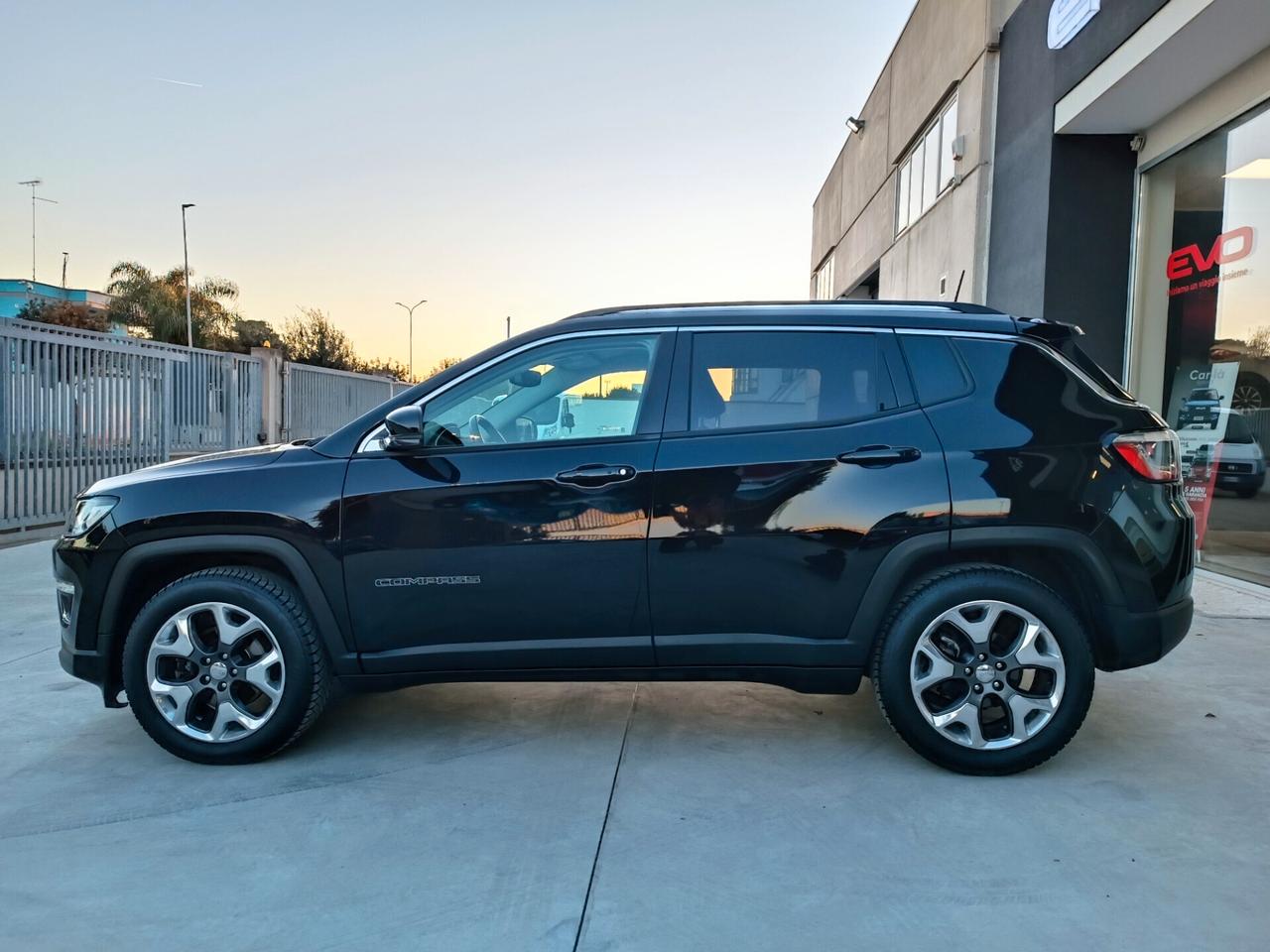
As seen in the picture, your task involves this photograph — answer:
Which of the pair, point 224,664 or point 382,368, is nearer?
point 224,664

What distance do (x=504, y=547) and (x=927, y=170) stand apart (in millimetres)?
13708

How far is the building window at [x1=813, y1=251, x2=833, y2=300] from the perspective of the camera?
27.0 metres

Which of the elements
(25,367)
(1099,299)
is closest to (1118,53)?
(1099,299)

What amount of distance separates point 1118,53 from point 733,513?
22.9ft

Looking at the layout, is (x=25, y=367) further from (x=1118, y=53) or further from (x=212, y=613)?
(x=1118, y=53)

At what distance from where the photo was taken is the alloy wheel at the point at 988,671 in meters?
3.47

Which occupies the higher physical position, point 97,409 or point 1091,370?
point 1091,370

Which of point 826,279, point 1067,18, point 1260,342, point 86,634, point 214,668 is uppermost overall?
point 826,279

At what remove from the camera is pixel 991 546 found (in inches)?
138

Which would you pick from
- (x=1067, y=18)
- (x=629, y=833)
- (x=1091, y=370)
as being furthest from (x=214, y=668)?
(x=1067, y=18)

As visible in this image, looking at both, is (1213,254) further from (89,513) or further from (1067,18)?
(89,513)

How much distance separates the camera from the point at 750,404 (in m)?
3.65

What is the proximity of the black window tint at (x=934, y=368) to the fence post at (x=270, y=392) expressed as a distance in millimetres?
14622

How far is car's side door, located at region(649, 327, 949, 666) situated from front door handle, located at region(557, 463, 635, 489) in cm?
13
